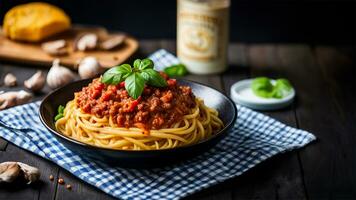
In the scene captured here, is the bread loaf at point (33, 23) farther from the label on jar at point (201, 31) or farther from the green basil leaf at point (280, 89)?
the green basil leaf at point (280, 89)

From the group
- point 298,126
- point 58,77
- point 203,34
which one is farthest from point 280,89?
point 58,77

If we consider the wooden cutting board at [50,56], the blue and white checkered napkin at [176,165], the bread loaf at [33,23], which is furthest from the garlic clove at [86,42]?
the blue and white checkered napkin at [176,165]

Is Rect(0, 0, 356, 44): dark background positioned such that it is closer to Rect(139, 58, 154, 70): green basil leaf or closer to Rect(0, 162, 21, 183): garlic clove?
Rect(139, 58, 154, 70): green basil leaf

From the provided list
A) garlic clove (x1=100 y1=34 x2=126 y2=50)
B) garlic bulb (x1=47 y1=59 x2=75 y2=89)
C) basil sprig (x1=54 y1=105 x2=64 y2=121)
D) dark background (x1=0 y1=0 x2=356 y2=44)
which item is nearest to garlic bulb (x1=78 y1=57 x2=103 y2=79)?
garlic bulb (x1=47 y1=59 x2=75 y2=89)

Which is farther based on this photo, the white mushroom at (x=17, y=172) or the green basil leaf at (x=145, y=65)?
the green basil leaf at (x=145, y=65)

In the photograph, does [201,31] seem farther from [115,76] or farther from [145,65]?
[115,76]

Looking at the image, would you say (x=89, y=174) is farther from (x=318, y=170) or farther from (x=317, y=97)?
(x=317, y=97)
